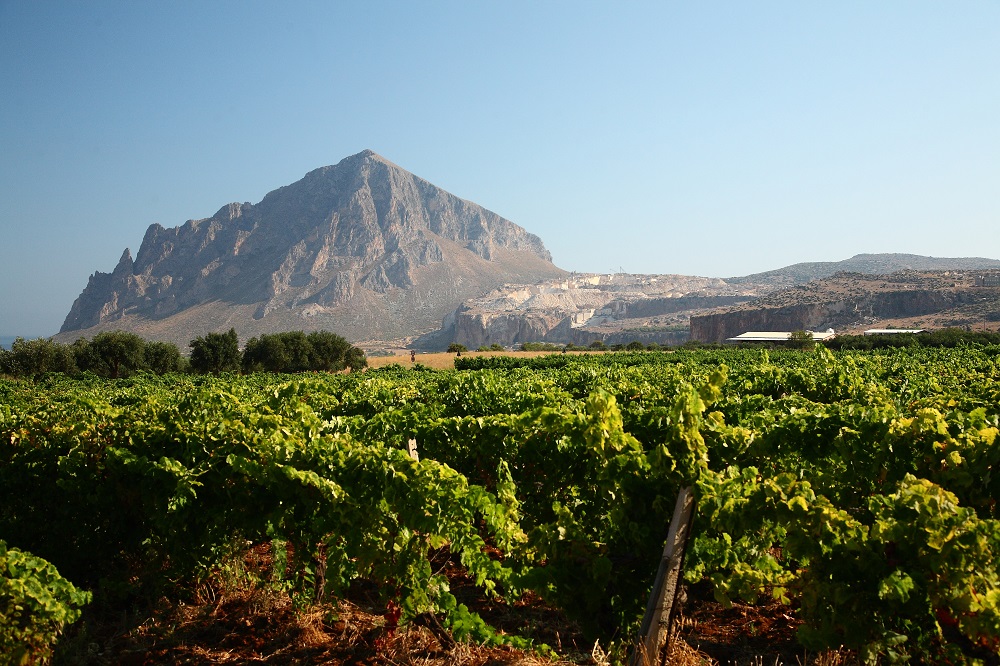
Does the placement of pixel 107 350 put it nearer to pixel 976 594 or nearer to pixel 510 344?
pixel 976 594

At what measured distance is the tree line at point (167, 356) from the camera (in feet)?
156

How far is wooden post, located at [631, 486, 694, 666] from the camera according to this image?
3750 mm

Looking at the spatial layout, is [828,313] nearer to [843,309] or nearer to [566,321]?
[843,309]

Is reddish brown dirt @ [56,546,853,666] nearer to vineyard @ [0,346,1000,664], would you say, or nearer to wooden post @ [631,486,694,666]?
vineyard @ [0,346,1000,664]

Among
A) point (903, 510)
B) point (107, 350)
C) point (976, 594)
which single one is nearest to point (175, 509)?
point (903, 510)

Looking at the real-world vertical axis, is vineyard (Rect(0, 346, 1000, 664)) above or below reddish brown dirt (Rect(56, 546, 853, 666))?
above

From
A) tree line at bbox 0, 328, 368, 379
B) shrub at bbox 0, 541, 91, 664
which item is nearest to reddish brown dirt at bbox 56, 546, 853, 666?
shrub at bbox 0, 541, 91, 664

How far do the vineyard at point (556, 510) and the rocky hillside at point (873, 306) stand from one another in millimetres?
89382

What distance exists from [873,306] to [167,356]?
105066 millimetres

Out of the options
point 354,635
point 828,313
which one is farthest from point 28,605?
point 828,313

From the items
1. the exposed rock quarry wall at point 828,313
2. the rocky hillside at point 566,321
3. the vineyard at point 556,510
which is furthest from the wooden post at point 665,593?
the rocky hillside at point 566,321

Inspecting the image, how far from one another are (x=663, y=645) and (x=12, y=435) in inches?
248

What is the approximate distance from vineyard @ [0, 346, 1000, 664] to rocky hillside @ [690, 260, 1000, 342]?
89.4m

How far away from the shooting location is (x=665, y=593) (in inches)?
150
